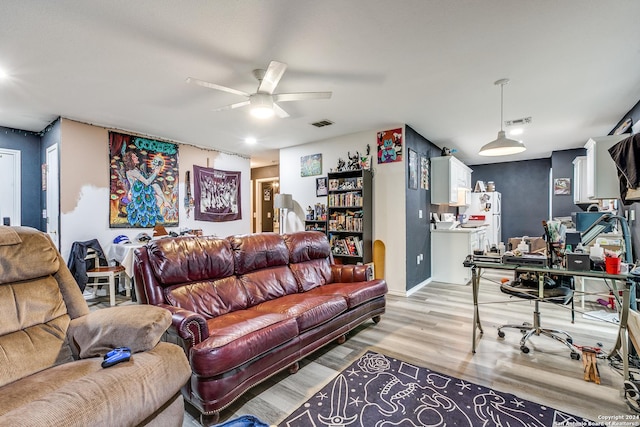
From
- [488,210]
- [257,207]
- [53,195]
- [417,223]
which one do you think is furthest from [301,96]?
[257,207]

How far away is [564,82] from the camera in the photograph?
9.45ft

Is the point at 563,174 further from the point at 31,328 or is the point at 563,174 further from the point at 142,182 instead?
the point at 31,328

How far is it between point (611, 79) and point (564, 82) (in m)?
A: 0.41

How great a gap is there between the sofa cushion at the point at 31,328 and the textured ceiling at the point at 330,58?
5.60 feet

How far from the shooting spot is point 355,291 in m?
2.83

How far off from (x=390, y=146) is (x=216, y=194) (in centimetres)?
327

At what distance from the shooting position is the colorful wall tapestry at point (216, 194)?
5.27 meters

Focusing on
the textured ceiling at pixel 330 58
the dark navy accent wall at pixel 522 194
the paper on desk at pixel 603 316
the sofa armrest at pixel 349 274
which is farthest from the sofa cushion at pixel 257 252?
the dark navy accent wall at pixel 522 194

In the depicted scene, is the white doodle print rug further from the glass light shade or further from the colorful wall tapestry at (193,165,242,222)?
the colorful wall tapestry at (193,165,242,222)

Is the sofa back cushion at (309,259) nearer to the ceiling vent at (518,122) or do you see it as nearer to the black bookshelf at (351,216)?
the black bookshelf at (351,216)

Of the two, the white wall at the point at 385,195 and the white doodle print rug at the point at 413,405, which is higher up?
the white wall at the point at 385,195

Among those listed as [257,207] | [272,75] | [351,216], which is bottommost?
[351,216]

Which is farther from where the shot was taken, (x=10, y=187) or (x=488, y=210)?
(x=488, y=210)

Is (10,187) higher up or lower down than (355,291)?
higher up
